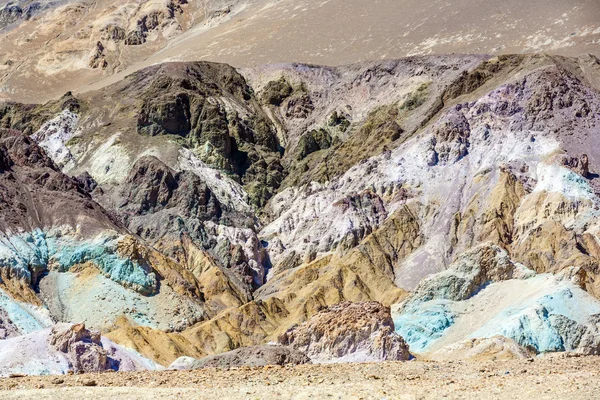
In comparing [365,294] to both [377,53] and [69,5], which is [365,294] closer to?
[377,53]

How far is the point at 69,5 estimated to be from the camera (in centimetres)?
17688

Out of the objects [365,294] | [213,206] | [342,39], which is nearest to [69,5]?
[342,39]

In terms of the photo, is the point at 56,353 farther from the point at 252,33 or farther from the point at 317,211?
the point at 252,33

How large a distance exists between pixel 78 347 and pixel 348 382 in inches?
789

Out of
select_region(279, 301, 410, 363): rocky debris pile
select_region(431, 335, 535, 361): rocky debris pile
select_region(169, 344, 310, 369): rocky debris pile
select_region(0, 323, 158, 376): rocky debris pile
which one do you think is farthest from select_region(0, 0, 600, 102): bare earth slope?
select_region(169, 344, 310, 369): rocky debris pile

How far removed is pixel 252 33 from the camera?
138m

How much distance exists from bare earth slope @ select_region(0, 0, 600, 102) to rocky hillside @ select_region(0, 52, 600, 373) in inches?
429

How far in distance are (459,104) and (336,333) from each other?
54.2 m

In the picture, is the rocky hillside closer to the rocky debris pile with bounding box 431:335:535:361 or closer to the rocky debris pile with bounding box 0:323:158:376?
the rocky debris pile with bounding box 431:335:535:361

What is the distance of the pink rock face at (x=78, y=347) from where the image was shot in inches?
1412

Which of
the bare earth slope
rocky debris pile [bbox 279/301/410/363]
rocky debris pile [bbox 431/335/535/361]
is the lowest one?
the bare earth slope

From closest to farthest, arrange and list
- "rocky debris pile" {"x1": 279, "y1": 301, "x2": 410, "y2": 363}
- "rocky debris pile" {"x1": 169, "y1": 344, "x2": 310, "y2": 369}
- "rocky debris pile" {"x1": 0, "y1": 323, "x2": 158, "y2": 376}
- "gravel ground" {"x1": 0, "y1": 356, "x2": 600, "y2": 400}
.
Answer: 1. "gravel ground" {"x1": 0, "y1": 356, "x2": 600, "y2": 400}
2. "rocky debris pile" {"x1": 169, "y1": 344, "x2": 310, "y2": 369}
3. "rocky debris pile" {"x1": 0, "y1": 323, "x2": 158, "y2": 376}
4. "rocky debris pile" {"x1": 279, "y1": 301, "x2": 410, "y2": 363}

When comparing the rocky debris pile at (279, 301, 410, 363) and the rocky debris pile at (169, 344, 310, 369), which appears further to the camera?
the rocky debris pile at (279, 301, 410, 363)

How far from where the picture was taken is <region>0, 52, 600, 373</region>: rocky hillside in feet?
168
